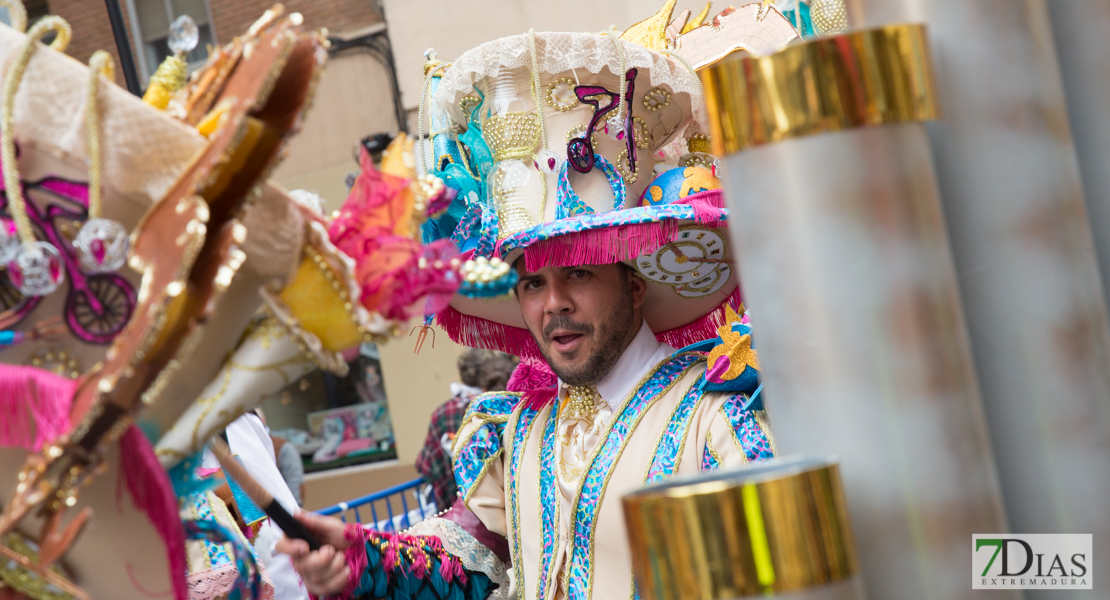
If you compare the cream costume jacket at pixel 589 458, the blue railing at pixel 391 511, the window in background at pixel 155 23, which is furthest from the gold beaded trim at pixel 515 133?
the window in background at pixel 155 23

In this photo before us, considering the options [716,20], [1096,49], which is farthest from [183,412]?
[716,20]

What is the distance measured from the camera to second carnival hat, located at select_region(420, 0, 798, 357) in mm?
1811

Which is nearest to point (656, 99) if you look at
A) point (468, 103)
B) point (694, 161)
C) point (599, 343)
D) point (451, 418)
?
point (694, 161)

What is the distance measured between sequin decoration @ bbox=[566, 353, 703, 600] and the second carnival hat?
0.27m

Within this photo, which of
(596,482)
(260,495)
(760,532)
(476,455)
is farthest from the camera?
(476,455)

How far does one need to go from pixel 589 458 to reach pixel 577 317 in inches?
12.3

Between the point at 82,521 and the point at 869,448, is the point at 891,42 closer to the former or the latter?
the point at 869,448

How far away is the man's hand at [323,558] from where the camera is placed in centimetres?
166

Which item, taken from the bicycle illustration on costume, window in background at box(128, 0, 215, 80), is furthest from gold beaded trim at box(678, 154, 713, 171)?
window in background at box(128, 0, 215, 80)

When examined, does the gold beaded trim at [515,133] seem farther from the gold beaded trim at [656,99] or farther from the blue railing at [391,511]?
the blue railing at [391,511]

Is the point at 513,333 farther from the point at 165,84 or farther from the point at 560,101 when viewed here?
the point at 165,84

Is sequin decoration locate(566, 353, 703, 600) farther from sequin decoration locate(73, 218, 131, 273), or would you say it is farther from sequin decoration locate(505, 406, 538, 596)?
sequin decoration locate(73, 218, 131, 273)

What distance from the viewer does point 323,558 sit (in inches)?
66.2

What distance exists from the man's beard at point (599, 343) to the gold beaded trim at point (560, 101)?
1.38 feet
